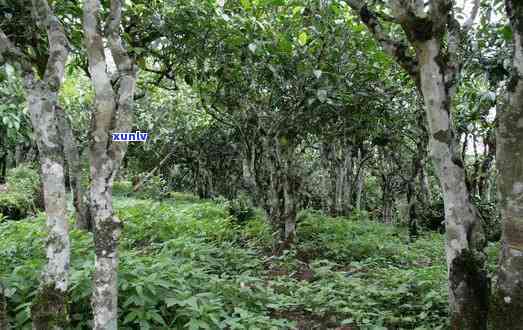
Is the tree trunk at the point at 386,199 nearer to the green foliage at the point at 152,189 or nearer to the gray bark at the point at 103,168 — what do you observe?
the green foliage at the point at 152,189

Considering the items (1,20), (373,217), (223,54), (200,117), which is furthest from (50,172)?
(373,217)

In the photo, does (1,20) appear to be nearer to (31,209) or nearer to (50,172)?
(50,172)

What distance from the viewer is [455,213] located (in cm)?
378

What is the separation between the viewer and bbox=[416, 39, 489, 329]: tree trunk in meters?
3.71

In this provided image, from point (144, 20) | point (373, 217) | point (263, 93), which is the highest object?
point (144, 20)

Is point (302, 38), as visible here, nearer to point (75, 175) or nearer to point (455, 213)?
point (455, 213)

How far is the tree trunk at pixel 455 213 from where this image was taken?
3.71 m

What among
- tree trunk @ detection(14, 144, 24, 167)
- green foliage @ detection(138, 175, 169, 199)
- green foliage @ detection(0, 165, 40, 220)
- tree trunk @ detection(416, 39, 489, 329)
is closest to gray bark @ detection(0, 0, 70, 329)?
tree trunk @ detection(416, 39, 489, 329)

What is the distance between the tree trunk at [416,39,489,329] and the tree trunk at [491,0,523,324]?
0.45m

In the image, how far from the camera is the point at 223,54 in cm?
764

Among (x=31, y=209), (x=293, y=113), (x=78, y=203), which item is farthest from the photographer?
(x=31, y=209)

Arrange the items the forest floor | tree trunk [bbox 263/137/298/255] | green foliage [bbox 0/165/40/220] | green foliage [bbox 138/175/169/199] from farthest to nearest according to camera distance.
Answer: green foliage [bbox 138/175/169/199], green foliage [bbox 0/165/40/220], tree trunk [bbox 263/137/298/255], the forest floor

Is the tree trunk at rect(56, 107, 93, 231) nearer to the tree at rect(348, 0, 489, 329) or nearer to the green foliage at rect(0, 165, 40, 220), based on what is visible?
the tree at rect(348, 0, 489, 329)

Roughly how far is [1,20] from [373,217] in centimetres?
1815
